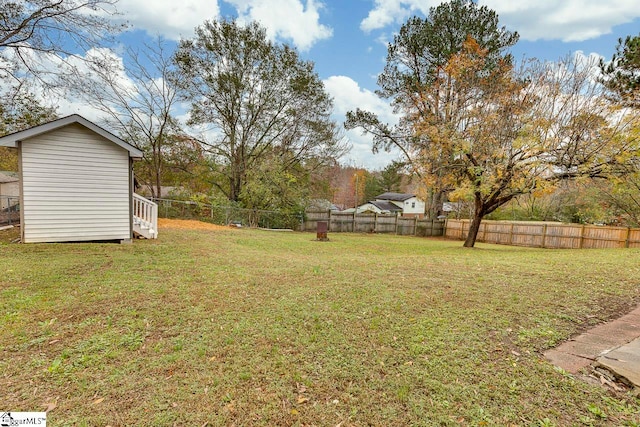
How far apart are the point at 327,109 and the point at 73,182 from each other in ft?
50.4

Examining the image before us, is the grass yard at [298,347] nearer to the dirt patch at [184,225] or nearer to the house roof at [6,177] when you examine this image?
the dirt patch at [184,225]

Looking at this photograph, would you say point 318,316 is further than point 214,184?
No

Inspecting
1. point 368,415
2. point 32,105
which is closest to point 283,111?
point 32,105

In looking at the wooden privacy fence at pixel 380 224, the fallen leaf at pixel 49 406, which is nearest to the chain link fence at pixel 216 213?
the wooden privacy fence at pixel 380 224

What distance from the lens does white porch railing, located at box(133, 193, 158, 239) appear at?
8953mm

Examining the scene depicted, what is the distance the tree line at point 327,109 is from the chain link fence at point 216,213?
2.18ft

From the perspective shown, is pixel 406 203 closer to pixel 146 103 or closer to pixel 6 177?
pixel 146 103

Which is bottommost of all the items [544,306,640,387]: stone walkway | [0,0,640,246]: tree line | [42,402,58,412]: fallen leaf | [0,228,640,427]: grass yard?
[42,402,58,412]: fallen leaf

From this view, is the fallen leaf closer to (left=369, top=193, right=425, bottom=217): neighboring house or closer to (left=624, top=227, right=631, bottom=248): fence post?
(left=624, top=227, right=631, bottom=248): fence post

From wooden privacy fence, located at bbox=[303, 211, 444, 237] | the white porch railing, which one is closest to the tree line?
wooden privacy fence, located at bbox=[303, 211, 444, 237]

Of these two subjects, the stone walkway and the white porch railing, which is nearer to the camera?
the stone walkway

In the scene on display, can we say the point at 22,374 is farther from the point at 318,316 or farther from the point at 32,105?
the point at 32,105

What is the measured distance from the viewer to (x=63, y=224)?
7391 mm

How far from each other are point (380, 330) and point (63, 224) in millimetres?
8123
